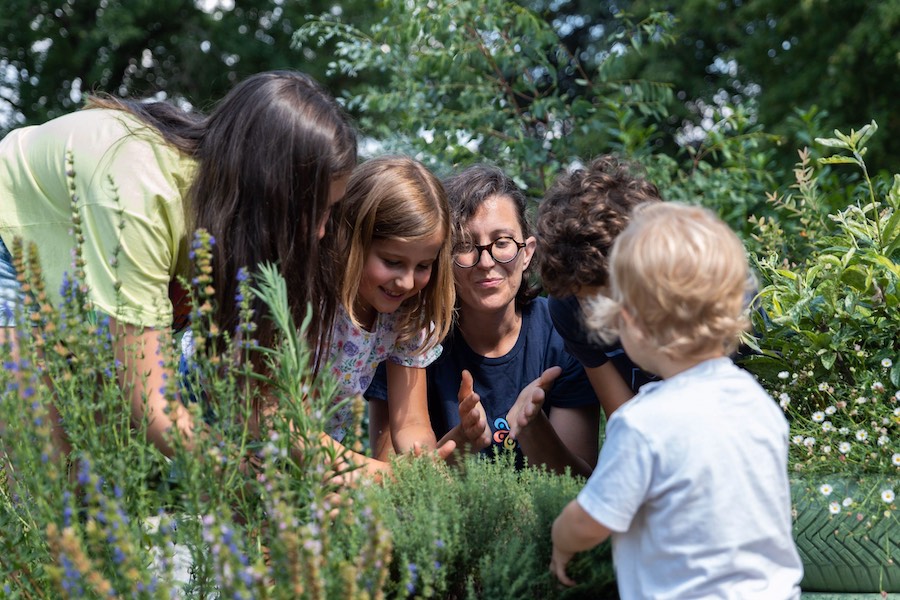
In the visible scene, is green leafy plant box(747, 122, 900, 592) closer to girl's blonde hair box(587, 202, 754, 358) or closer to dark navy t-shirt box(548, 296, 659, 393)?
dark navy t-shirt box(548, 296, 659, 393)

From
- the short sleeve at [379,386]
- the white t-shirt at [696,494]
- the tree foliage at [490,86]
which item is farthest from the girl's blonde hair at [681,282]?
the tree foliage at [490,86]

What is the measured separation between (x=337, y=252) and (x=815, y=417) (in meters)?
1.43

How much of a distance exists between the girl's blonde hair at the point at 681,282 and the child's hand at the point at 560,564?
0.47m

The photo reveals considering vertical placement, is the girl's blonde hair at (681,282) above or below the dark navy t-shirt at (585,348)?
above

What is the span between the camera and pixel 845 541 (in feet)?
7.30

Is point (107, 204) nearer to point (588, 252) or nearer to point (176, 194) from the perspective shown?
point (176, 194)

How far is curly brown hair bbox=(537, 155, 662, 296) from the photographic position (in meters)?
2.83

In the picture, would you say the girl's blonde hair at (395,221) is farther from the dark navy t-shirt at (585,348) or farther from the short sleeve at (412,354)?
the dark navy t-shirt at (585,348)

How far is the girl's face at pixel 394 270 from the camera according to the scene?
2.88 m

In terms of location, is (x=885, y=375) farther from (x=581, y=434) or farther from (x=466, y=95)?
(x=466, y=95)

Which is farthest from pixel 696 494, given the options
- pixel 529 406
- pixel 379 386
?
pixel 379 386

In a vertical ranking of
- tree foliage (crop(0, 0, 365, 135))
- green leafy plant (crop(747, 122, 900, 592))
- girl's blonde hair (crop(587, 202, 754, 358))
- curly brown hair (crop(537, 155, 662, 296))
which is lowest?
tree foliage (crop(0, 0, 365, 135))

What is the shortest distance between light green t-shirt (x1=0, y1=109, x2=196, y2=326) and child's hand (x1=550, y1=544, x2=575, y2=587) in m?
1.05

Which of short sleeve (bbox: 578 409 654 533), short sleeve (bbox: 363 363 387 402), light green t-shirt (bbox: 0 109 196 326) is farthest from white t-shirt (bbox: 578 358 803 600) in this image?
short sleeve (bbox: 363 363 387 402)
